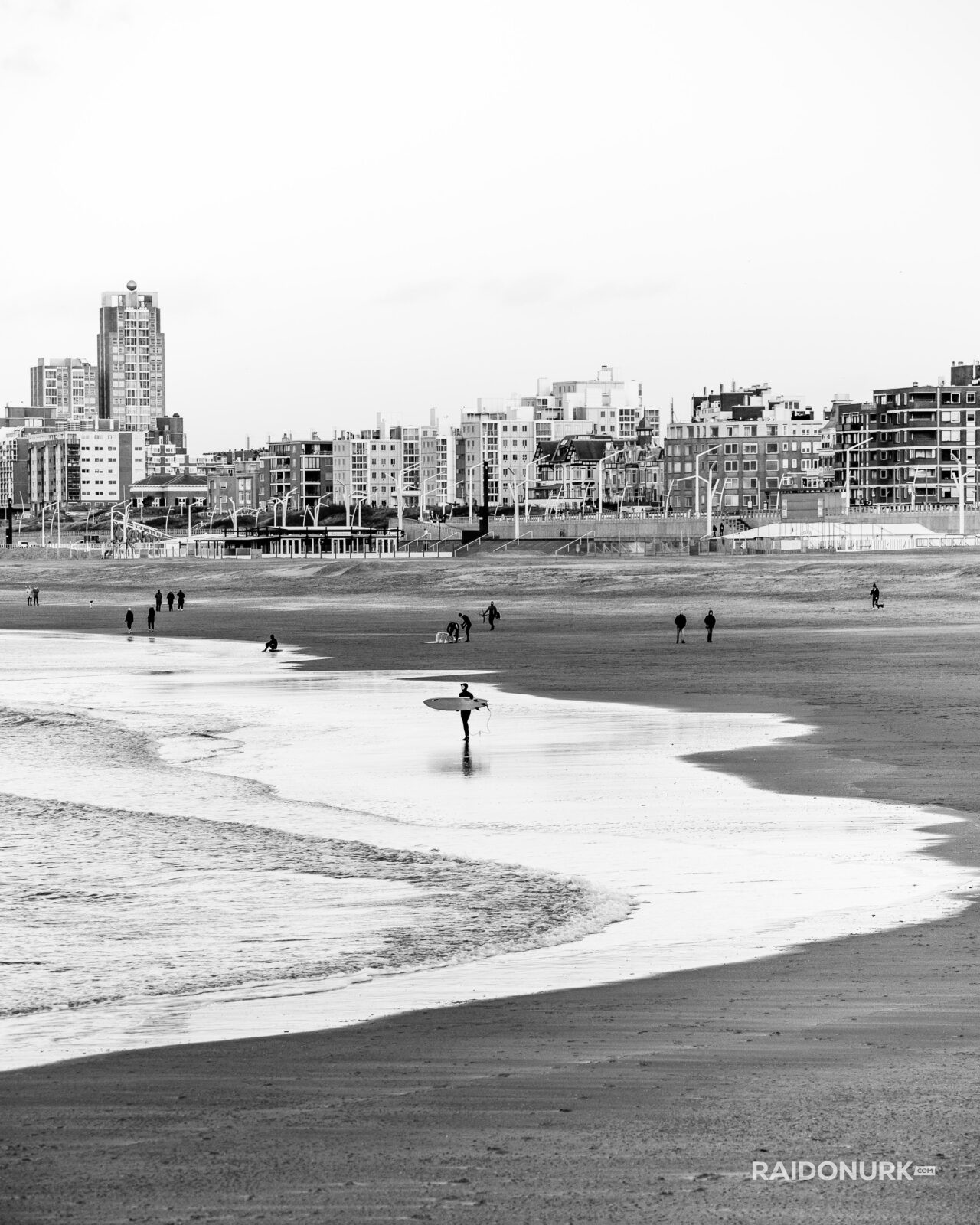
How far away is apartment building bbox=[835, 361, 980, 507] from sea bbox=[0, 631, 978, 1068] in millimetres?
165322

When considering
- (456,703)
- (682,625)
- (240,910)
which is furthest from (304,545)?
(240,910)

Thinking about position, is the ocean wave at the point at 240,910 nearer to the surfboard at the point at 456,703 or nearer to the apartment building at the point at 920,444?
Result: the surfboard at the point at 456,703

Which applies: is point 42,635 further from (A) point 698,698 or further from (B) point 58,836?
(B) point 58,836

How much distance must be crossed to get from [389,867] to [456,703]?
1485 centimetres

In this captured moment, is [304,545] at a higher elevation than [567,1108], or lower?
higher

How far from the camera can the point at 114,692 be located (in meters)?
37.6

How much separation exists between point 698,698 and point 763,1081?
25.2 metres

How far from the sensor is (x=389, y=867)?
16641mm

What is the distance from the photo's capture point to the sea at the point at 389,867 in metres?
11.7

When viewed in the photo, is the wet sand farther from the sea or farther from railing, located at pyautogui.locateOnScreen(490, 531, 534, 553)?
railing, located at pyautogui.locateOnScreen(490, 531, 534, 553)

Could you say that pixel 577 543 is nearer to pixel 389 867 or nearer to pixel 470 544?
pixel 470 544

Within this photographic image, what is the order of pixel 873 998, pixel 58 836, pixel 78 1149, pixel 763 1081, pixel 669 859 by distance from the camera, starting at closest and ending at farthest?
pixel 78 1149
pixel 763 1081
pixel 873 998
pixel 669 859
pixel 58 836

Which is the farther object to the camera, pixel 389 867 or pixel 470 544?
pixel 470 544

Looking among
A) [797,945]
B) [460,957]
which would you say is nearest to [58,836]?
[460,957]
